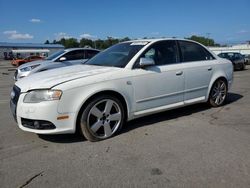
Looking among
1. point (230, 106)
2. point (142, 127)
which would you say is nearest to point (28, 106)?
point (142, 127)

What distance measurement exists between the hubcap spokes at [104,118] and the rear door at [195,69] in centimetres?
168

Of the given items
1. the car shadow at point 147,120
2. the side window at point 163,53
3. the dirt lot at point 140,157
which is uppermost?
the side window at point 163,53

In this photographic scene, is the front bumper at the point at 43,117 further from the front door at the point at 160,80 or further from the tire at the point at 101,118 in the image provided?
the front door at the point at 160,80

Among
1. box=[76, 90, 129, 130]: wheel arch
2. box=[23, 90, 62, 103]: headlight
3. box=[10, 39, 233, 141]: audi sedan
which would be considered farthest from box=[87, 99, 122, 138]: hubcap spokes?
box=[23, 90, 62, 103]: headlight

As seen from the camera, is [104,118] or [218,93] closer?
[104,118]

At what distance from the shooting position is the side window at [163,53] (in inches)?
196

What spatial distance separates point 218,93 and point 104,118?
320 cm

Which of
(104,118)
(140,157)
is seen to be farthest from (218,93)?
(140,157)

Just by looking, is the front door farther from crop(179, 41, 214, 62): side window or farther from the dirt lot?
the dirt lot

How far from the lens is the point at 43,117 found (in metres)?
3.82

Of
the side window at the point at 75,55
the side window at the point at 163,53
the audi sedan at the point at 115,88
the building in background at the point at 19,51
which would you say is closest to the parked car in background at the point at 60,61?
the side window at the point at 75,55

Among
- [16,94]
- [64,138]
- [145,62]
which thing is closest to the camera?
[16,94]

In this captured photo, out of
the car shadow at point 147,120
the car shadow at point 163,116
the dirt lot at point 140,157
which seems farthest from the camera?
the car shadow at point 163,116

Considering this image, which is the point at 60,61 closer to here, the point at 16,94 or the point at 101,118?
the point at 16,94
